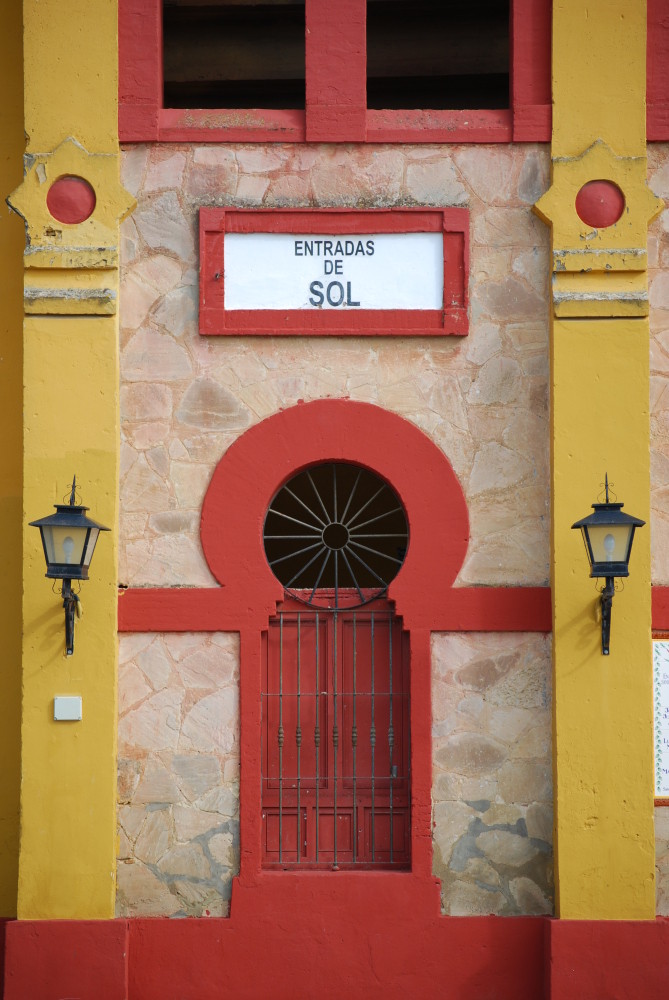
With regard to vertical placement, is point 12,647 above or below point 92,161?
below

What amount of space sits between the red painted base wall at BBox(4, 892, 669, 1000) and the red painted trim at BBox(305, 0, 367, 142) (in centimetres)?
477

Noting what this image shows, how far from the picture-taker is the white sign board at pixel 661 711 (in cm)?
767

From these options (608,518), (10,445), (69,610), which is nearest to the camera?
(608,518)

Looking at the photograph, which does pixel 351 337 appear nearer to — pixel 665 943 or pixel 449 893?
pixel 449 893

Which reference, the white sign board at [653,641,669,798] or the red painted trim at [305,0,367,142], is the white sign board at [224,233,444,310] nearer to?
the red painted trim at [305,0,367,142]

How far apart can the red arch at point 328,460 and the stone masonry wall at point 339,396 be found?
0.11 meters

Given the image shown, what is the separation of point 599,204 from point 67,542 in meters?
3.95

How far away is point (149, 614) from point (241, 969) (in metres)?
2.25

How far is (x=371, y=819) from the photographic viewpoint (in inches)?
304

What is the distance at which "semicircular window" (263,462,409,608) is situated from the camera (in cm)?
787

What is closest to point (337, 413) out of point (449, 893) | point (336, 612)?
point (336, 612)

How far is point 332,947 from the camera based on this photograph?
7.44 m

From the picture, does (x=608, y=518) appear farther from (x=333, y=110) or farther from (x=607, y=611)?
(x=333, y=110)

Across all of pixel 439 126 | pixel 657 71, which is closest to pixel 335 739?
pixel 439 126
